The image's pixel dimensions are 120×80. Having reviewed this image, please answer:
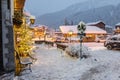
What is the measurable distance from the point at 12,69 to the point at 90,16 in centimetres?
18678

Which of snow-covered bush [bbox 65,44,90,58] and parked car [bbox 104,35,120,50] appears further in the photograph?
parked car [bbox 104,35,120,50]

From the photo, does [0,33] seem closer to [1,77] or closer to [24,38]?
[1,77]

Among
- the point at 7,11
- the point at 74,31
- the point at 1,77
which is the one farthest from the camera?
the point at 74,31

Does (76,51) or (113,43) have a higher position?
(113,43)

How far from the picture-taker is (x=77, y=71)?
1391 centimetres

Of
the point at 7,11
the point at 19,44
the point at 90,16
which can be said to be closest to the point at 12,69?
the point at 7,11

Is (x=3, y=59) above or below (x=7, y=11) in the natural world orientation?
below

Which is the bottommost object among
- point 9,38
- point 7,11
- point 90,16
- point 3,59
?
point 3,59

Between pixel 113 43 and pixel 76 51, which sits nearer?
pixel 76 51

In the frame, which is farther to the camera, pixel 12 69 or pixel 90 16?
pixel 90 16

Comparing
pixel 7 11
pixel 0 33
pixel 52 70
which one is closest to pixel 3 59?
pixel 0 33

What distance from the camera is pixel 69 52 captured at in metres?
21.2

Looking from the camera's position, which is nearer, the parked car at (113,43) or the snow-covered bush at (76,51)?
the snow-covered bush at (76,51)

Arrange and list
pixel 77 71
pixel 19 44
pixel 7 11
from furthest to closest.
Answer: pixel 19 44 → pixel 77 71 → pixel 7 11
